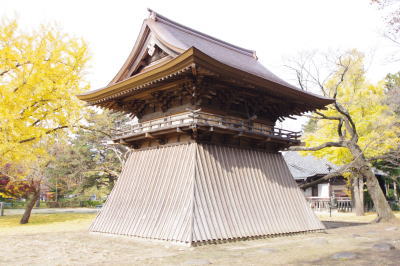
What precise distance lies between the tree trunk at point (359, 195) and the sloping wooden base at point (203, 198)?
13.7 metres

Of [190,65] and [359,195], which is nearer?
[190,65]

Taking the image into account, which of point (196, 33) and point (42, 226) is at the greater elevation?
point (196, 33)

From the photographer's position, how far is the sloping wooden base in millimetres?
11047

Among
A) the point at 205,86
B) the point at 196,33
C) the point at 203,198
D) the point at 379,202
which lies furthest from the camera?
the point at 379,202

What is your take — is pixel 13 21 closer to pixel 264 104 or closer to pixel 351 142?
pixel 264 104

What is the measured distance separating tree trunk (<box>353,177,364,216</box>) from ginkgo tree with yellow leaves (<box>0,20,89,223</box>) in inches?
839

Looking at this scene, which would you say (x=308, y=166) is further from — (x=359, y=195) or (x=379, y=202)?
(x=379, y=202)

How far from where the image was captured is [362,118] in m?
22.8

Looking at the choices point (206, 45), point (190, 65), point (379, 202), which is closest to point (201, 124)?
point (190, 65)

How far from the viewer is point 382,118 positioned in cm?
2144

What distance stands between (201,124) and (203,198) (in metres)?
2.49

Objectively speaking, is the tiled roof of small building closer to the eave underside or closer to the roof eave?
the eave underside

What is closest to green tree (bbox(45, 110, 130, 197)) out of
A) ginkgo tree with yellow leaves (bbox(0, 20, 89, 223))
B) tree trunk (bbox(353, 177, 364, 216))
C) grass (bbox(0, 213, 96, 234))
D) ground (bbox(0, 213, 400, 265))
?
grass (bbox(0, 213, 96, 234))

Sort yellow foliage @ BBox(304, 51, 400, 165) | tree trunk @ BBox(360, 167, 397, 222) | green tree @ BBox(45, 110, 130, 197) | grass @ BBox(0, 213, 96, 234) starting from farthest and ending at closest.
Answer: green tree @ BBox(45, 110, 130, 197), yellow foliage @ BBox(304, 51, 400, 165), tree trunk @ BBox(360, 167, 397, 222), grass @ BBox(0, 213, 96, 234)
